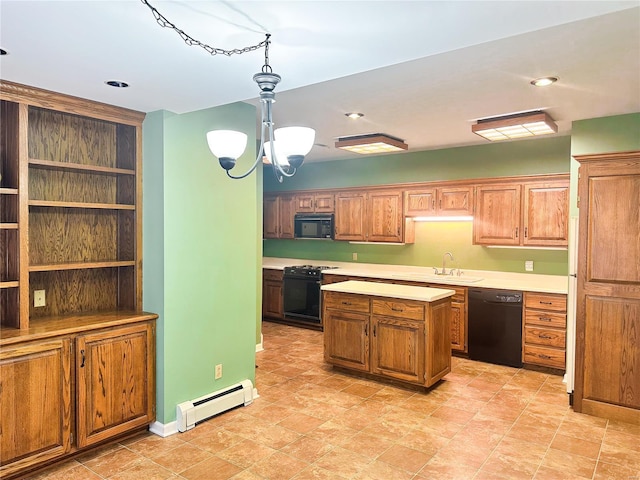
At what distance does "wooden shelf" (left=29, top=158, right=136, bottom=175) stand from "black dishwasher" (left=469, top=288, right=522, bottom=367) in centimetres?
386

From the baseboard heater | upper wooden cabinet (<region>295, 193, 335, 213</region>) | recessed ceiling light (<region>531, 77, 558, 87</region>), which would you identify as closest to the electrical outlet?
the baseboard heater

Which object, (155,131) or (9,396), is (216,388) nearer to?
(9,396)

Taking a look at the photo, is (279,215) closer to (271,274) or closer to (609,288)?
(271,274)

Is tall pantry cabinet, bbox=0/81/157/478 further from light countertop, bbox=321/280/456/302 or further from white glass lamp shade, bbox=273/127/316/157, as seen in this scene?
light countertop, bbox=321/280/456/302

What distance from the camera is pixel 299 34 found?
193 centimetres

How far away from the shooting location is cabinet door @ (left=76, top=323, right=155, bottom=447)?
2881 millimetres

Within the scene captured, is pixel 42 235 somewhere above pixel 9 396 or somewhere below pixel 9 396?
above

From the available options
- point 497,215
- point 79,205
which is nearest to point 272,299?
point 497,215

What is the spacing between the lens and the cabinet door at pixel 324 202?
6934mm

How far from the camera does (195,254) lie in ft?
11.3

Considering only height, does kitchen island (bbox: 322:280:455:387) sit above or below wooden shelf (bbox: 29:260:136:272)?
below

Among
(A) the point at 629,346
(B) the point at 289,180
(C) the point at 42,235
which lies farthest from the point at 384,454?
(B) the point at 289,180

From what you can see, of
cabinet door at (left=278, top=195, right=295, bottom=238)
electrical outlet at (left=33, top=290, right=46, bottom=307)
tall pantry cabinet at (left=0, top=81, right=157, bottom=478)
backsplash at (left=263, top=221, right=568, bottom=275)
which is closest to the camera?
tall pantry cabinet at (left=0, top=81, right=157, bottom=478)

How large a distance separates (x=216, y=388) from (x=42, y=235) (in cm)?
173
